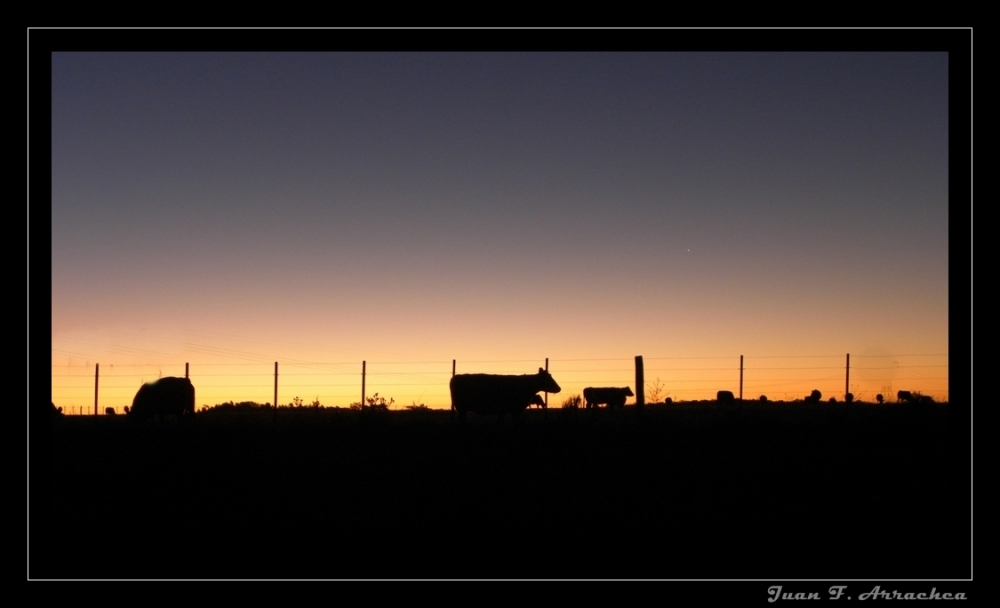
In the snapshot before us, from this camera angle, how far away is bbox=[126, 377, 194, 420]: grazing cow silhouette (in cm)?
1767

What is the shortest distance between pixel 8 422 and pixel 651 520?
13.9 ft

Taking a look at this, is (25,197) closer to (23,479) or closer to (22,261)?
(22,261)

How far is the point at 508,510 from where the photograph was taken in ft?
22.4

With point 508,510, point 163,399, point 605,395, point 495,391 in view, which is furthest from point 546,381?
point 508,510

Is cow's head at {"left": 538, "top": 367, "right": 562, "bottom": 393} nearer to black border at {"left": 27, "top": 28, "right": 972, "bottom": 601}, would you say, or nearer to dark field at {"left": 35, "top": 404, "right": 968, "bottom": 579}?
dark field at {"left": 35, "top": 404, "right": 968, "bottom": 579}

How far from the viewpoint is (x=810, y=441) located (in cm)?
1137

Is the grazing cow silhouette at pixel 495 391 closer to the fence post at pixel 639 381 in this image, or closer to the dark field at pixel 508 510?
the fence post at pixel 639 381

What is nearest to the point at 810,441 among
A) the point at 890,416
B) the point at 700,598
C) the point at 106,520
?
the point at 890,416

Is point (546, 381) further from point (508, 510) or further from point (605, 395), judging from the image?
point (508, 510)

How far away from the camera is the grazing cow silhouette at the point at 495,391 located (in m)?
20.1

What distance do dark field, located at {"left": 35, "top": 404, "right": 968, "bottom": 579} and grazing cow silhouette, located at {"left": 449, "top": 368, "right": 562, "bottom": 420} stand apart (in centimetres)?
863

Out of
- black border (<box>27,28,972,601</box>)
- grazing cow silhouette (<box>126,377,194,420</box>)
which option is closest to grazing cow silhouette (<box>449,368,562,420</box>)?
grazing cow silhouette (<box>126,377,194,420</box>)

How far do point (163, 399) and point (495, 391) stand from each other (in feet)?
23.1
